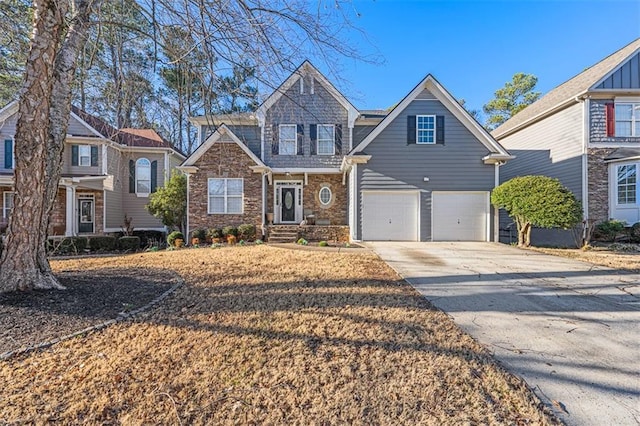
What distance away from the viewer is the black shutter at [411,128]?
1232cm

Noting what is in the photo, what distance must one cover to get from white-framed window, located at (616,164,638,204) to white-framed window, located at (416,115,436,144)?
7.60 meters

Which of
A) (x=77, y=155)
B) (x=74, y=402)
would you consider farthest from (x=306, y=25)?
(x=77, y=155)

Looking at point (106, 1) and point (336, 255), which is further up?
point (106, 1)

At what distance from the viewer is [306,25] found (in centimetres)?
435

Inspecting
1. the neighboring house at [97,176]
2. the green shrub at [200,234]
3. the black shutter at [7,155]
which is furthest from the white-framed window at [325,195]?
the black shutter at [7,155]

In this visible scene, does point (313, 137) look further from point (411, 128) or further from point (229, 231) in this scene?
point (229, 231)

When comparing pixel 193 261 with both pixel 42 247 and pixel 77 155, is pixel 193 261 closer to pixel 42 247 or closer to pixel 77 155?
pixel 42 247

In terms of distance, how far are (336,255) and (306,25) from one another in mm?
5742

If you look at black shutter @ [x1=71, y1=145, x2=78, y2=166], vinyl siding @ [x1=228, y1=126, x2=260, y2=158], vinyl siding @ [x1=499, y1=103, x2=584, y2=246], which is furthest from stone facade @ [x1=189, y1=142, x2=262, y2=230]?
vinyl siding @ [x1=499, y1=103, x2=584, y2=246]

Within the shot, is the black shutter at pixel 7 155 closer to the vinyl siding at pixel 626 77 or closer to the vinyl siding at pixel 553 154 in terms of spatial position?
the vinyl siding at pixel 553 154

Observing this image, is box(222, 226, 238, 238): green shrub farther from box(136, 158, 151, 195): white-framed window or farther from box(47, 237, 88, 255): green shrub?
box(136, 158, 151, 195): white-framed window

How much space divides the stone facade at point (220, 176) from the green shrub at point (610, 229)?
13753 mm

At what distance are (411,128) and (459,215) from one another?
12.8ft

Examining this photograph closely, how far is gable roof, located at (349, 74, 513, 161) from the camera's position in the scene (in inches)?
473
